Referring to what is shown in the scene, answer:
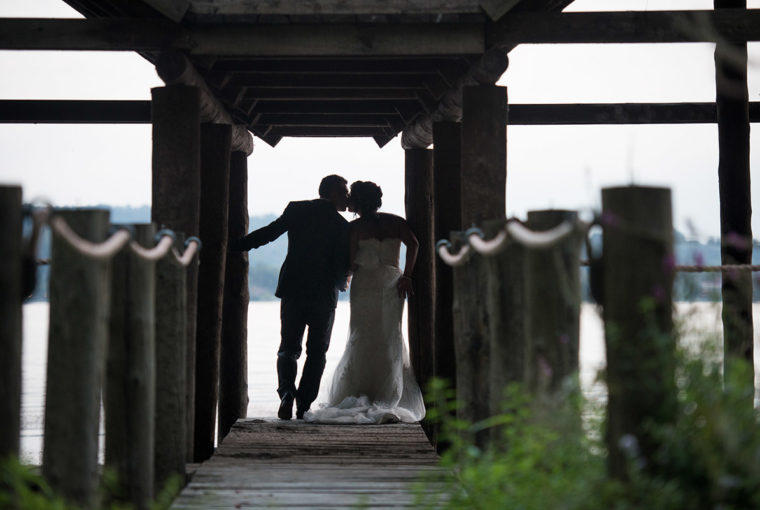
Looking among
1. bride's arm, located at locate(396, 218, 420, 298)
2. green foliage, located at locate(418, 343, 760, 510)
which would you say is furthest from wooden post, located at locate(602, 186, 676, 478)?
bride's arm, located at locate(396, 218, 420, 298)

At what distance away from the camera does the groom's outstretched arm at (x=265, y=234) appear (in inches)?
313

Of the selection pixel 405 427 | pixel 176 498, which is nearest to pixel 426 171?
pixel 405 427

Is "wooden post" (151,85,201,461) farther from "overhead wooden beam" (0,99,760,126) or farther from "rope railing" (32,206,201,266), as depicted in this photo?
"rope railing" (32,206,201,266)

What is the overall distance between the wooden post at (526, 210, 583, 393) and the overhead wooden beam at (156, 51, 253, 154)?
352 centimetres

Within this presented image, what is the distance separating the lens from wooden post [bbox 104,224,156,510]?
3.81 meters

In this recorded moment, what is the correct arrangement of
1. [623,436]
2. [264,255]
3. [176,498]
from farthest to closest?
[264,255], [176,498], [623,436]

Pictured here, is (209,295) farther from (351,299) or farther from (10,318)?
(10,318)

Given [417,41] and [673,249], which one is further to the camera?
[417,41]

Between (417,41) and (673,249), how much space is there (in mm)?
3706

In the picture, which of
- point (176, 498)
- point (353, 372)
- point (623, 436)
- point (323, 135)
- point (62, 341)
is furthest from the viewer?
point (323, 135)

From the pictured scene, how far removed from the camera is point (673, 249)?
2.99 m

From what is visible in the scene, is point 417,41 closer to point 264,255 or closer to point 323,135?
point 323,135

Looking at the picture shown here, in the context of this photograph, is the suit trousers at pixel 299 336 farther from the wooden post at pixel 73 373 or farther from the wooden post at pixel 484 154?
the wooden post at pixel 73 373

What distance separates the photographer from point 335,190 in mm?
8117
